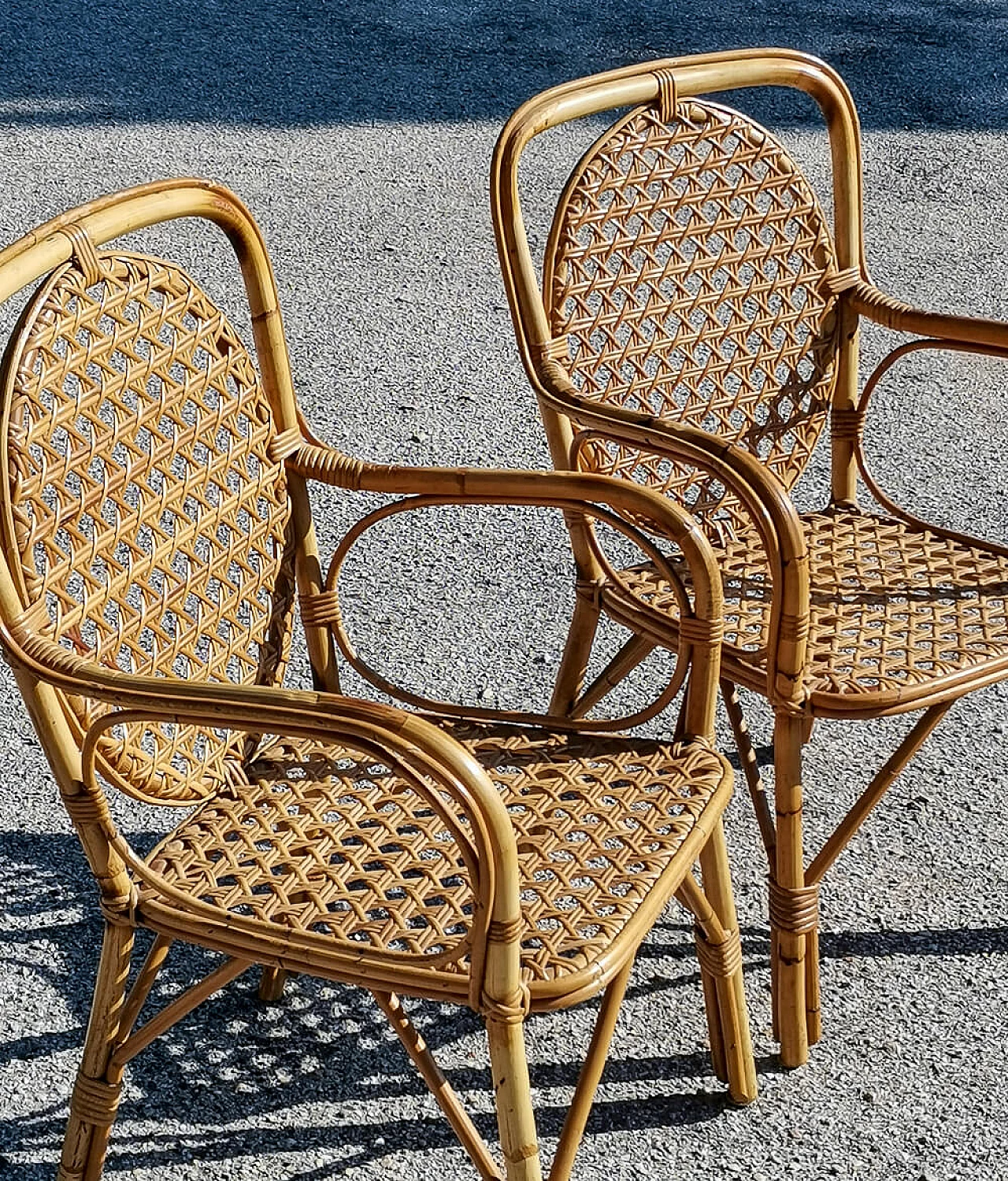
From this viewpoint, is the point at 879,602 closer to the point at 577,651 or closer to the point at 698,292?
the point at 577,651

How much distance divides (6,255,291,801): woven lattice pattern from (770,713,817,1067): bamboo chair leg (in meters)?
0.57

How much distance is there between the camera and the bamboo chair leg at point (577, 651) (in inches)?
78.3

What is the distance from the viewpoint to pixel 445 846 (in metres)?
1.58

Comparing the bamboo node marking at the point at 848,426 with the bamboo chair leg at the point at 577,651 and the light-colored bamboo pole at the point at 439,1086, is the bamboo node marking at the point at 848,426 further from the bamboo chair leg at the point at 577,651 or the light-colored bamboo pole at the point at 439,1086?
the light-colored bamboo pole at the point at 439,1086

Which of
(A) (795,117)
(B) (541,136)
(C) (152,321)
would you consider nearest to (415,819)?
(C) (152,321)

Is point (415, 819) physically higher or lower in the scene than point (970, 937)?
higher

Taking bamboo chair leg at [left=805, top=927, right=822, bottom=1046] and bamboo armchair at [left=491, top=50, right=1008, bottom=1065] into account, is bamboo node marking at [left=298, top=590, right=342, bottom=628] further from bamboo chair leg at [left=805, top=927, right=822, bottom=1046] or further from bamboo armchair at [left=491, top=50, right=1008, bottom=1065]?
bamboo chair leg at [left=805, top=927, right=822, bottom=1046]

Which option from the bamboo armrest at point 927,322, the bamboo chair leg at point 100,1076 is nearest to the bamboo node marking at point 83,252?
the bamboo chair leg at point 100,1076

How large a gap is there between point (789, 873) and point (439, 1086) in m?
0.49

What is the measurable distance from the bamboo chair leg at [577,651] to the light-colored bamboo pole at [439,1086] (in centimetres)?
51

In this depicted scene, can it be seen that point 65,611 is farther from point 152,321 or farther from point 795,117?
point 795,117

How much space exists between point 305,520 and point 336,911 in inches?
19.7

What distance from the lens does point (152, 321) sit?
165cm

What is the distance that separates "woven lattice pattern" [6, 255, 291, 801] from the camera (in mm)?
1504
